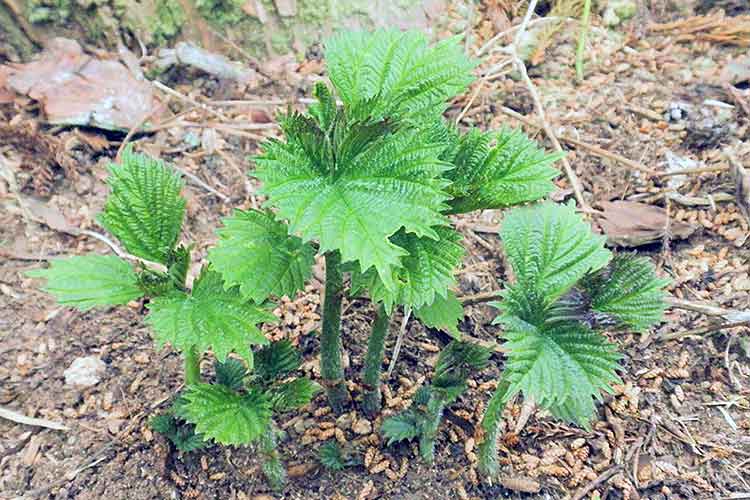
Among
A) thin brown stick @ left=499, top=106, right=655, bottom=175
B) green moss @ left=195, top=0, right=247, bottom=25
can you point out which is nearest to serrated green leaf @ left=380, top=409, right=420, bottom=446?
thin brown stick @ left=499, top=106, right=655, bottom=175

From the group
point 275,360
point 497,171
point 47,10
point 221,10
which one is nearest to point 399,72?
point 497,171

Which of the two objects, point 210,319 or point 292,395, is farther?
point 292,395

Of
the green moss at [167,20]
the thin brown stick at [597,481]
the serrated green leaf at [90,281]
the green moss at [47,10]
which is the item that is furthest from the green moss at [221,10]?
the thin brown stick at [597,481]

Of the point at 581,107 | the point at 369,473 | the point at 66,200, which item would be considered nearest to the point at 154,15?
the point at 66,200

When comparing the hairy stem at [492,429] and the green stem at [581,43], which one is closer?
the hairy stem at [492,429]

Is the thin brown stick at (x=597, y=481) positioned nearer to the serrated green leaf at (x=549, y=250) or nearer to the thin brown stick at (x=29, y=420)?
the serrated green leaf at (x=549, y=250)

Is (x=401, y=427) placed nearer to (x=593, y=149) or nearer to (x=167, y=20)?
(x=593, y=149)
